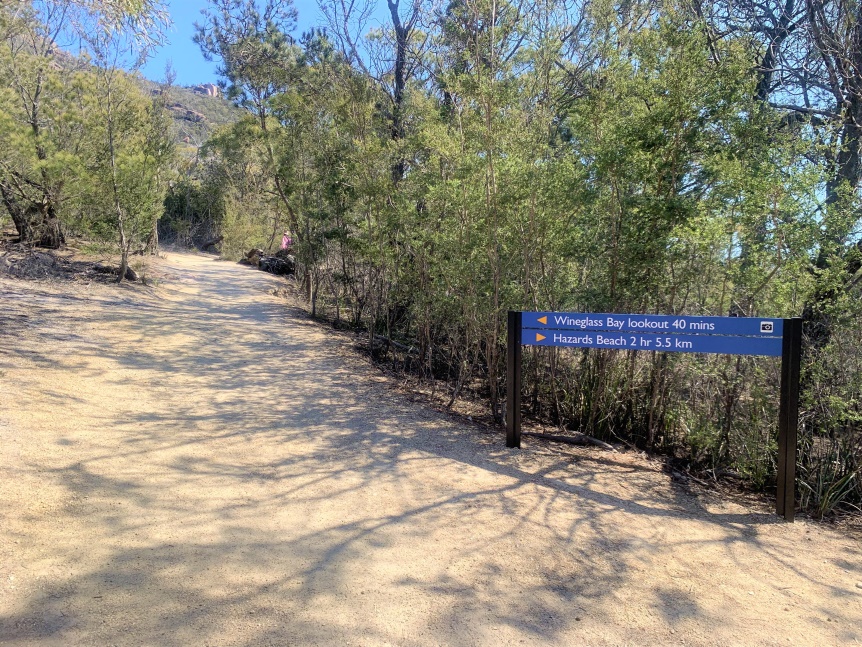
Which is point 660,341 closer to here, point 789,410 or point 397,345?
point 789,410

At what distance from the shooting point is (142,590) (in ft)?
8.66

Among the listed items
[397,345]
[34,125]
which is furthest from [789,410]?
[34,125]

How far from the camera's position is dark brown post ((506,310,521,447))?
5266mm

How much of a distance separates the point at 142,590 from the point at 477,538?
1917mm

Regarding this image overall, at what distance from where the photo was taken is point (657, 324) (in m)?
4.60

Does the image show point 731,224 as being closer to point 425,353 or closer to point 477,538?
point 477,538

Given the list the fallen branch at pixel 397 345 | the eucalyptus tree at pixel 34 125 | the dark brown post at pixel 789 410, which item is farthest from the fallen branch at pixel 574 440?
the eucalyptus tree at pixel 34 125

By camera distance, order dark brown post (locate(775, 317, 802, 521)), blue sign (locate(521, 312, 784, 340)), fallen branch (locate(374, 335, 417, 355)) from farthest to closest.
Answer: fallen branch (locate(374, 335, 417, 355)) < blue sign (locate(521, 312, 784, 340)) < dark brown post (locate(775, 317, 802, 521))

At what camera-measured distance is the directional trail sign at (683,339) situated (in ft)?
13.5

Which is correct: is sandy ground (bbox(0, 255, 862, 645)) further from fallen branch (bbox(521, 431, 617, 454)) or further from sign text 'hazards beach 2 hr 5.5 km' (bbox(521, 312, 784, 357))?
sign text 'hazards beach 2 hr 5.5 km' (bbox(521, 312, 784, 357))

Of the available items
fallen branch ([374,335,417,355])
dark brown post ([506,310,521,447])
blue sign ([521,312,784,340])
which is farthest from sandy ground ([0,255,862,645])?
fallen branch ([374,335,417,355])

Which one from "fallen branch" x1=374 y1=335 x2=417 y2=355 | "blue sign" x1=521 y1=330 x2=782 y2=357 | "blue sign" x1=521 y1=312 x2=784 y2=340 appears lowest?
"fallen branch" x1=374 y1=335 x2=417 y2=355

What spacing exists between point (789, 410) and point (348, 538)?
11.0 feet

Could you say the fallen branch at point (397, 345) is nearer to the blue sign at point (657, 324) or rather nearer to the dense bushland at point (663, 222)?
the dense bushland at point (663, 222)
